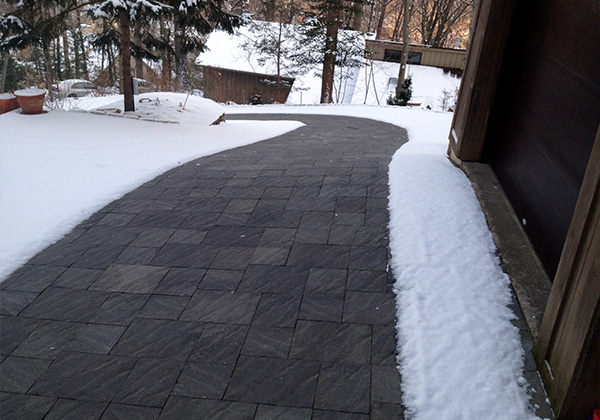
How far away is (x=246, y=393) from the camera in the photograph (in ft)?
6.14

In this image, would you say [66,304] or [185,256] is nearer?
[66,304]

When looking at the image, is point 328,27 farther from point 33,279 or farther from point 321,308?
point 321,308

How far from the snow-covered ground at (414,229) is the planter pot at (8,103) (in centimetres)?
27

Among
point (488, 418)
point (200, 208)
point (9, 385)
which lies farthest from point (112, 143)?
point (488, 418)

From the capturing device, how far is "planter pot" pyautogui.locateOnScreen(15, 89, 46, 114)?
7.13 m

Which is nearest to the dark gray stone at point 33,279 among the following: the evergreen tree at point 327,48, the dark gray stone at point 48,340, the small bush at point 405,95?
the dark gray stone at point 48,340

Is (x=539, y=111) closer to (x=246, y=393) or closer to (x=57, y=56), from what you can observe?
(x=246, y=393)

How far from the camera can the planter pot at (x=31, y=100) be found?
7133 millimetres

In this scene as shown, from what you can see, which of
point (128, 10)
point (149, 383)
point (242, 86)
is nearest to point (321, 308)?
point (149, 383)

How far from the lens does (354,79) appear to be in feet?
Result: 62.3

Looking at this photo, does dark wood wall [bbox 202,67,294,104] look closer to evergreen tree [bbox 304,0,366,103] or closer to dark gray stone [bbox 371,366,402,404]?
evergreen tree [bbox 304,0,366,103]

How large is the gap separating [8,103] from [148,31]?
4959 millimetres

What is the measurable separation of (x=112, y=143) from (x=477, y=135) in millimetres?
4538

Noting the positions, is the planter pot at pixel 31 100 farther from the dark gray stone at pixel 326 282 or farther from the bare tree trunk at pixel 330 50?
the bare tree trunk at pixel 330 50
